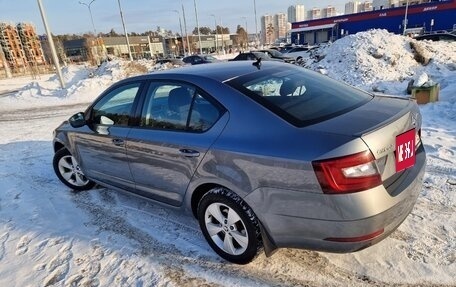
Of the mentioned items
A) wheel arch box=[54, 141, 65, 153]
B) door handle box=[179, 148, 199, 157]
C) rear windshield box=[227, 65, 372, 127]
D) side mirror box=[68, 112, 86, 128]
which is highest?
rear windshield box=[227, 65, 372, 127]

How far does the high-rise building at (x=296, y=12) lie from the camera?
137m

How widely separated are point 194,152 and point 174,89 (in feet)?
2.56

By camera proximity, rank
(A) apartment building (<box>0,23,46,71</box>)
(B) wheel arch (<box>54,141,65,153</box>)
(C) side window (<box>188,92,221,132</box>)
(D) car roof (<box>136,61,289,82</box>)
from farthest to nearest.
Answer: (A) apartment building (<box>0,23,46,71</box>) → (B) wheel arch (<box>54,141,65,153</box>) → (D) car roof (<box>136,61,289,82</box>) → (C) side window (<box>188,92,221,132</box>)

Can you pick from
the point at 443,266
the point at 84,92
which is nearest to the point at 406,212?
the point at 443,266

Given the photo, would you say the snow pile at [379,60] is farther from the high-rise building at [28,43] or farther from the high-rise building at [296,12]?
the high-rise building at [296,12]

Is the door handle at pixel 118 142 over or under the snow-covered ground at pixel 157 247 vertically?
over

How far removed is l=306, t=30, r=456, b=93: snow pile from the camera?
12.8 metres

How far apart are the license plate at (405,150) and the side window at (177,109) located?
1434mm

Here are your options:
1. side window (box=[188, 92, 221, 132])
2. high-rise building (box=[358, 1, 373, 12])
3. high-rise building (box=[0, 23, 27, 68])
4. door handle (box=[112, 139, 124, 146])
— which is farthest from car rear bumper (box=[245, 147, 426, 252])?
high-rise building (box=[358, 1, 373, 12])

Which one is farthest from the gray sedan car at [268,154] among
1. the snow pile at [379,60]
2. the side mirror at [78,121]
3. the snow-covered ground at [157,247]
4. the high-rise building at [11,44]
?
the high-rise building at [11,44]

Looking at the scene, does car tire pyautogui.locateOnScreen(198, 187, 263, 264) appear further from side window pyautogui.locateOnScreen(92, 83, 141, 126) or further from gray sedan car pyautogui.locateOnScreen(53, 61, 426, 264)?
side window pyautogui.locateOnScreen(92, 83, 141, 126)

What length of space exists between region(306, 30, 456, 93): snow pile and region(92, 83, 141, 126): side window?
9773 millimetres

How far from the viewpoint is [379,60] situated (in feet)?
45.8

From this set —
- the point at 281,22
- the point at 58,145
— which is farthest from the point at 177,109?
the point at 281,22
